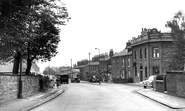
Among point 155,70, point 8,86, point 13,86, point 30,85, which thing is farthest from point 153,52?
point 8,86

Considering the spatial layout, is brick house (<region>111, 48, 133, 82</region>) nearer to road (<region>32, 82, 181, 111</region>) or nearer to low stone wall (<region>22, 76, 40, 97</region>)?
low stone wall (<region>22, 76, 40, 97</region>)

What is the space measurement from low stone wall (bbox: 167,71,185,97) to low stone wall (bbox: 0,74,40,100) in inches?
463

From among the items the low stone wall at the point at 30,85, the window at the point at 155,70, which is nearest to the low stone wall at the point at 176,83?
the low stone wall at the point at 30,85

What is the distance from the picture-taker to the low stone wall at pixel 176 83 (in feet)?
56.2

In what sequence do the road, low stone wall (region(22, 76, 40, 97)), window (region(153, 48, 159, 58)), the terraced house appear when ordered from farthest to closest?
the terraced house
window (region(153, 48, 159, 58))
low stone wall (region(22, 76, 40, 97))
the road

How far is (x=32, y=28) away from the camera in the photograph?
51.7 feet

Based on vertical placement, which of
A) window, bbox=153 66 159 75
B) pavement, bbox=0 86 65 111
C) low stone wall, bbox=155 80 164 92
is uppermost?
window, bbox=153 66 159 75

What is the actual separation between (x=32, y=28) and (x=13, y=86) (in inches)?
191

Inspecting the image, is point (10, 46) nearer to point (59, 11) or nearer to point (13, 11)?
point (13, 11)

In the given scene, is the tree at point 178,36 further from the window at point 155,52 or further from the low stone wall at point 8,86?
the window at point 155,52

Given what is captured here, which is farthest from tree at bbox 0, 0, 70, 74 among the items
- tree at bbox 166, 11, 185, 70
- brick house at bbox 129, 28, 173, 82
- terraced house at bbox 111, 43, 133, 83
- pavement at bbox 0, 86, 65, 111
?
terraced house at bbox 111, 43, 133, 83

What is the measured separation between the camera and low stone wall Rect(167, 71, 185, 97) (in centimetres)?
1712

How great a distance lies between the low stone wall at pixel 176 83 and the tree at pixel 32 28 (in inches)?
378

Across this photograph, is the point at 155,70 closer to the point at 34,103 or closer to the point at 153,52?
the point at 153,52
